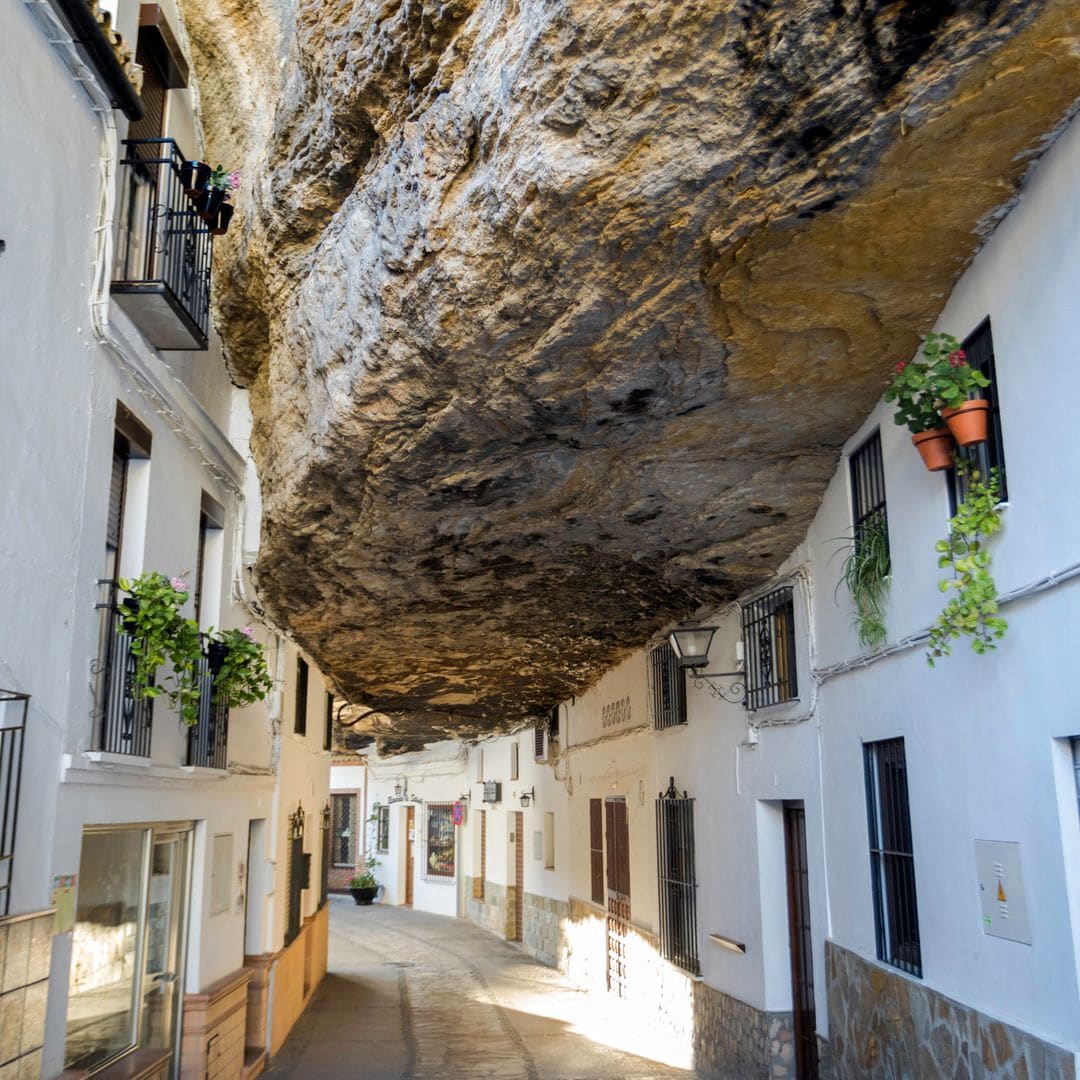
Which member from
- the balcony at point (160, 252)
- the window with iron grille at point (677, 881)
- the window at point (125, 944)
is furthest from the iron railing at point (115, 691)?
the window with iron grille at point (677, 881)

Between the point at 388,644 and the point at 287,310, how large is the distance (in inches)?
225

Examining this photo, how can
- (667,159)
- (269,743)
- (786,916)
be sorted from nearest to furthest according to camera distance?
(667,159) < (786,916) < (269,743)

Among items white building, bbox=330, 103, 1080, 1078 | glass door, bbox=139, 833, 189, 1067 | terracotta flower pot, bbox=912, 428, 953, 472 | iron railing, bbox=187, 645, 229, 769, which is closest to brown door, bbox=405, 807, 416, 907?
Result: white building, bbox=330, 103, 1080, 1078

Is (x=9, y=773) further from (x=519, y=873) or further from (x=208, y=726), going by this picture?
(x=519, y=873)

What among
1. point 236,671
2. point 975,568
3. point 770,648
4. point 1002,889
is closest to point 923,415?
point 975,568

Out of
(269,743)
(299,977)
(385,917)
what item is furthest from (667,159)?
Result: (385,917)

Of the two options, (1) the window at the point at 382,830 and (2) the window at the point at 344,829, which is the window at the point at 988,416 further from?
(2) the window at the point at 344,829

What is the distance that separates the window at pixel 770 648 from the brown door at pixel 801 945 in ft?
2.84

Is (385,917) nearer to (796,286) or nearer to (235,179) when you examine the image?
(235,179)

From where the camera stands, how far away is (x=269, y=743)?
34.5 feet

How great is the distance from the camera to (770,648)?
837 centimetres

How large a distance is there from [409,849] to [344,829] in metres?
2.82

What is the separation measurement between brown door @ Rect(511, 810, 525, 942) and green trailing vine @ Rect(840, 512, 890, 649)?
15719 mm

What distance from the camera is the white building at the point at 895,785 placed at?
421cm
